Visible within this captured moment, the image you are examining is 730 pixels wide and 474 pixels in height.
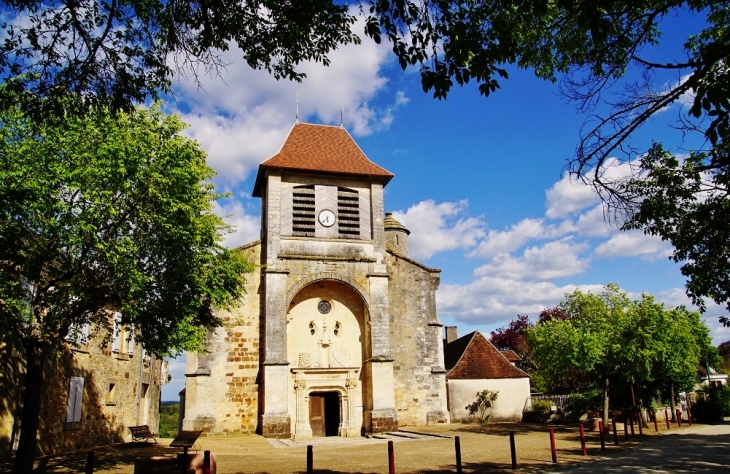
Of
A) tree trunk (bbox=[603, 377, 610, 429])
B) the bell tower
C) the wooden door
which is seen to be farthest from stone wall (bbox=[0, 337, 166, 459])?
tree trunk (bbox=[603, 377, 610, 429])

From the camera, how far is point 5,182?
9.15 metres

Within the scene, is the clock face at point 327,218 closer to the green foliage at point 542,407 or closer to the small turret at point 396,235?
the small turret at point 396,235

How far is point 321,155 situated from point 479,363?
12.2 meters

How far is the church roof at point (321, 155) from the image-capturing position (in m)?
22.0

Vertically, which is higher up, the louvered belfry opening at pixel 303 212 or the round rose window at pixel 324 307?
the louvered belfry opening at pixel 303 212

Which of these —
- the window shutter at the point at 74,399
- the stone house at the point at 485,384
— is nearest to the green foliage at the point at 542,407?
the stone house at the point at 485,384

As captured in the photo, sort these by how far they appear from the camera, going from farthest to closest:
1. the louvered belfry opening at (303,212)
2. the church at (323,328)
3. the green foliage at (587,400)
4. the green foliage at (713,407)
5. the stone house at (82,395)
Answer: the green foliage at (713,407) → the green foliage at (587,400) → the louvered belfry opening at (303,212) → the church at (323,328) → the stone house at (82,395)

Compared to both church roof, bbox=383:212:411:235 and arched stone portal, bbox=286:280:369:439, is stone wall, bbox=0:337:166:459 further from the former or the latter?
church roof, bbox=383:212:411:235

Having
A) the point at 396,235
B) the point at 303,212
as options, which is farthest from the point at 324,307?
the point at 396,235

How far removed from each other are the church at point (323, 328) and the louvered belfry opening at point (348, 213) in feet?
0.14

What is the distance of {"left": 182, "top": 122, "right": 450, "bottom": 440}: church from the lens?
19.5 metres

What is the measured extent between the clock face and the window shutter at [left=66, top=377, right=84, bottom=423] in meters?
10.1

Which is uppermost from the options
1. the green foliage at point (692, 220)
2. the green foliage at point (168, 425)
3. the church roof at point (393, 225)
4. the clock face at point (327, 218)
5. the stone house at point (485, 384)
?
the church roof at point (393, 225)

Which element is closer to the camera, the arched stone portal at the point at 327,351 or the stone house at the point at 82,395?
the stone house at the point at 82,395
